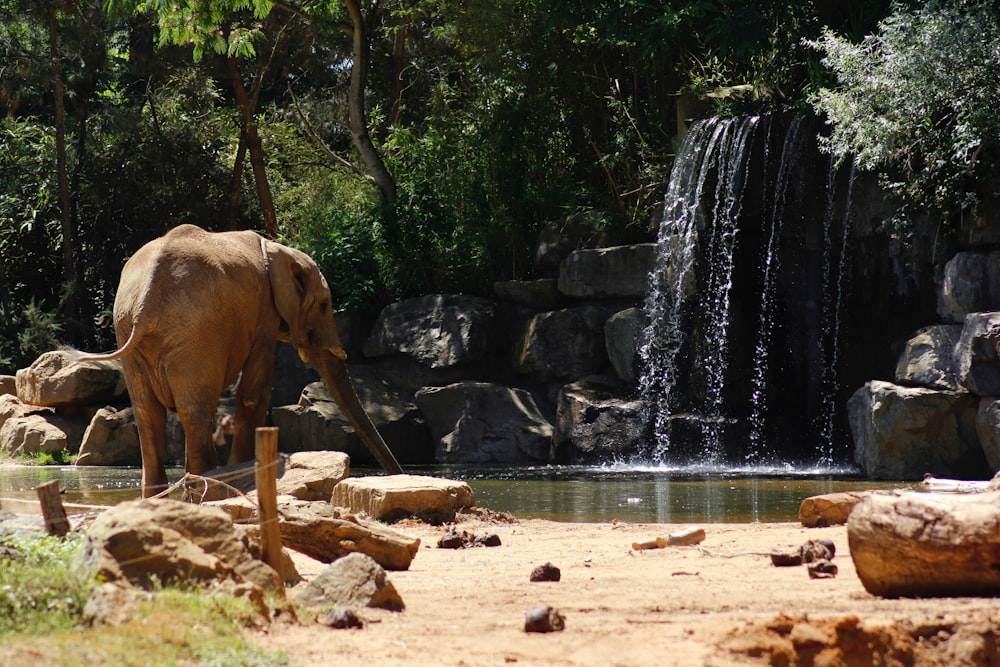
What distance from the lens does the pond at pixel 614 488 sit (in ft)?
33.7

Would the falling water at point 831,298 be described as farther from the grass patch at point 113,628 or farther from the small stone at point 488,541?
the grass patch at point 113,628

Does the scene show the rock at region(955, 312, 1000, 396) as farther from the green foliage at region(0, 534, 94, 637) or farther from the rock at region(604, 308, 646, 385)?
the green foliage at region(0, 534, 94, 637)

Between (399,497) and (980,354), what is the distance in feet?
21.3

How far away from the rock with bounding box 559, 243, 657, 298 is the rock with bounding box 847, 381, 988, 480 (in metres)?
5.01

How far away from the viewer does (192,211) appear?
24656 millimetres

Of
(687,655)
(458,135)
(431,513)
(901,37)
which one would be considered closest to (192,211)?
(458,135)

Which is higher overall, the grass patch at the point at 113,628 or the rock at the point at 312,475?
the rock at the point at 312,475

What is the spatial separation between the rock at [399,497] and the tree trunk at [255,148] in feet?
48.4

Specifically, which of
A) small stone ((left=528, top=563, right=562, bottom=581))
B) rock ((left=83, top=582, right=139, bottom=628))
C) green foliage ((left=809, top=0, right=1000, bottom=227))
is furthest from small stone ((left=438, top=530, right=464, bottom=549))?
green foliage ((left=809, top=0, right=1000, bottom=227))

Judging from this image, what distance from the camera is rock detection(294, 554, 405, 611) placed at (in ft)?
17.9

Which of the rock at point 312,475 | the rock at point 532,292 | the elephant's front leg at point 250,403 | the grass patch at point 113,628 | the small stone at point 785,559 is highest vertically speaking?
the rock at point 532,292

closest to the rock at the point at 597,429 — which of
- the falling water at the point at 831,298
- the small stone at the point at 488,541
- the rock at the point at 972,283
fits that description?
the falling water at the point at 831,298

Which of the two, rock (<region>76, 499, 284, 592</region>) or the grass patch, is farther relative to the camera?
rock (<region>76, 499, 284, 592</region>)

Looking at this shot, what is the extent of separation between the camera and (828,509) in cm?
852
